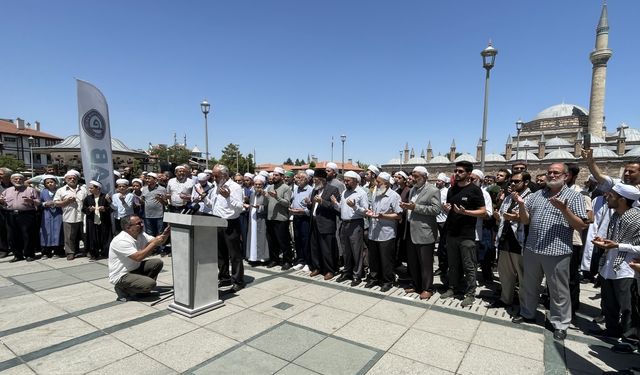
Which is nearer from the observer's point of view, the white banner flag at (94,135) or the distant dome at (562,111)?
the white banner flag at (94,135)

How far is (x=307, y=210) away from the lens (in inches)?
257

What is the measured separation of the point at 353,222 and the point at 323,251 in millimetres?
913

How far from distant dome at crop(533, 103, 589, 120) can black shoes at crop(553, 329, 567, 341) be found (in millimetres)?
69907

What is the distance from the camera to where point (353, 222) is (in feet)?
18.4

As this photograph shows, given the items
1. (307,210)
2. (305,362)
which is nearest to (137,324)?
(305,362)

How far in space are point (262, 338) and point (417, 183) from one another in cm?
326

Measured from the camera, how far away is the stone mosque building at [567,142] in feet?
139

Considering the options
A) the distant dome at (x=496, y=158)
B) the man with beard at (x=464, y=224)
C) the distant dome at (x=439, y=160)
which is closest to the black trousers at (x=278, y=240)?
the man with beard at (x=464, y=224)

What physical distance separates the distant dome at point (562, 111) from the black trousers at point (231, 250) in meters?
71.1

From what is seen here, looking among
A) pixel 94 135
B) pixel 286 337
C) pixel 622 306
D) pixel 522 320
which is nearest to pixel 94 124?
pixel 94 135

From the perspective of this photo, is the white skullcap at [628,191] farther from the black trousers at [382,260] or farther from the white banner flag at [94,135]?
the white banner flag at [94,135]

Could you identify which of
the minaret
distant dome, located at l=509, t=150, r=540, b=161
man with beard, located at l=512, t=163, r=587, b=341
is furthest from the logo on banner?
the minaret

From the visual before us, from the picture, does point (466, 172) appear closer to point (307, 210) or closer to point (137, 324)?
point (307, 210)

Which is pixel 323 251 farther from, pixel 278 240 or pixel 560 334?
pixel 560 334
